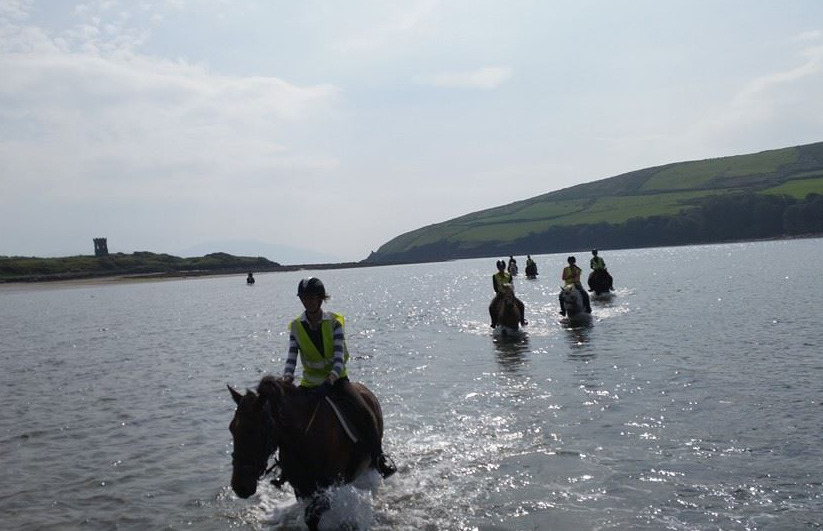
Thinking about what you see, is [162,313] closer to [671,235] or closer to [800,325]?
[800,325]

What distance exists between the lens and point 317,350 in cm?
969

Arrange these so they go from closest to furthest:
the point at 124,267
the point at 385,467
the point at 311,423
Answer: the point at 311,423, the point at 385,467, the point at 124,267

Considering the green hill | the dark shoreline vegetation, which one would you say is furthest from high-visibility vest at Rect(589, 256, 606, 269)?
the green hill

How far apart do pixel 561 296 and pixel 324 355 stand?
83.6 ft

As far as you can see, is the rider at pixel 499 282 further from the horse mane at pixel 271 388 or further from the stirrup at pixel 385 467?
the horse mane at pixel 271 388

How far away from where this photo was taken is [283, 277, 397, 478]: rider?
9.43 m

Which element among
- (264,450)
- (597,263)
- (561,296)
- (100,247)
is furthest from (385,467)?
(100,247)

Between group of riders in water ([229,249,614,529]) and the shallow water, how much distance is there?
41cm

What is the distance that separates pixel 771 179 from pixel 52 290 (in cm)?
16105

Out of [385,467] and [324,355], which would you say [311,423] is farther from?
[385,467]

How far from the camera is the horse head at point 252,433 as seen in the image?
789 centimetres

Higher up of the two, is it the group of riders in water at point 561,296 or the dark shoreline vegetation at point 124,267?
the dark shoreline vegetation at point 124,267

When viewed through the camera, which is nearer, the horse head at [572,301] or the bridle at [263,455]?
the bridle at [263,455]

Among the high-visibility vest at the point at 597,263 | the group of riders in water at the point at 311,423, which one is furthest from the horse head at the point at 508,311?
the group of riders in water at the point at 311,423
